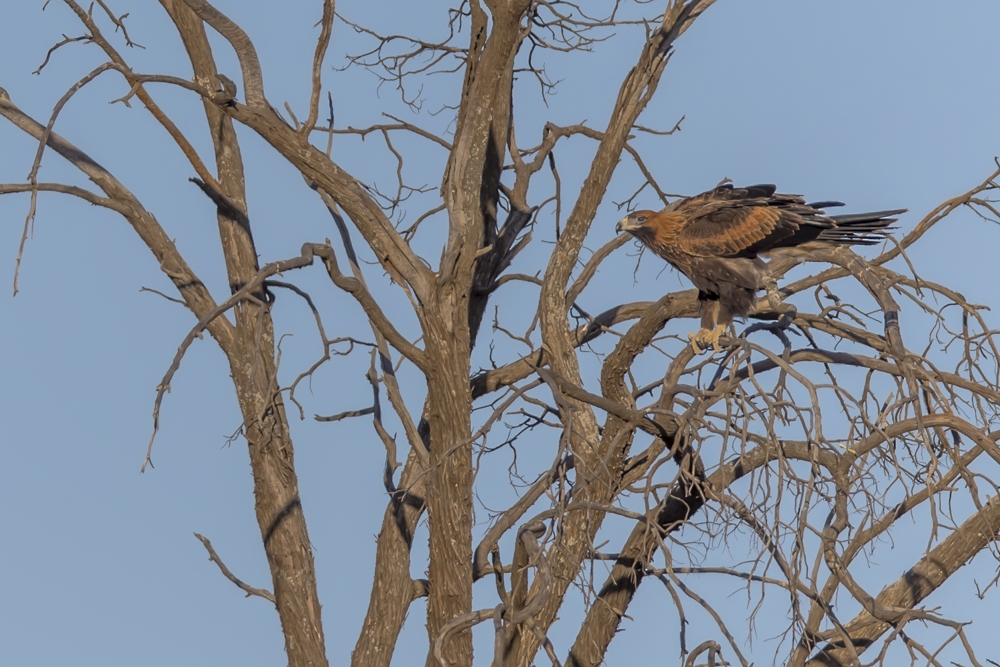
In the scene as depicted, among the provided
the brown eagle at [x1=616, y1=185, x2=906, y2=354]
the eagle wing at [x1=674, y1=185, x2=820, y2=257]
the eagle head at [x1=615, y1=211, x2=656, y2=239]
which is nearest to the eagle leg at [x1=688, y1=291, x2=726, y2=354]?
the brown eagle at [x1=616, y1=185, x2=906, y2=354]

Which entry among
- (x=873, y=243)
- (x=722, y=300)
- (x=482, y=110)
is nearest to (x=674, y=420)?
(x=722, y=300)

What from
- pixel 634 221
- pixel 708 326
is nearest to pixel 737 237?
pixel 708 326

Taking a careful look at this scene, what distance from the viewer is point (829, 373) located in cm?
605

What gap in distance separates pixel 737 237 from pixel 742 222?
110mm

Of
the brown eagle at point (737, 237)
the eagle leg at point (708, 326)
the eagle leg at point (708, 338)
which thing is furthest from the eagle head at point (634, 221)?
the eagle leg at point (708, 338)

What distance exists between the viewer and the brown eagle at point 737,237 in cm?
607

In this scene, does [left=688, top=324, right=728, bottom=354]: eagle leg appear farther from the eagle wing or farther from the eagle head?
the eagle head

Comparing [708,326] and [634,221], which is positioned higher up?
[634,221]

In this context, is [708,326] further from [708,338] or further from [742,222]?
[742,222]

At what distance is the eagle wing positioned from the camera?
6152 mm

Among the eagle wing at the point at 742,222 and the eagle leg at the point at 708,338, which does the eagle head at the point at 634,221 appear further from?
the eagle leg at the point at 708,338

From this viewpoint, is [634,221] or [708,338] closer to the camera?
[708,338]

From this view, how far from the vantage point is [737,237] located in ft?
20.4

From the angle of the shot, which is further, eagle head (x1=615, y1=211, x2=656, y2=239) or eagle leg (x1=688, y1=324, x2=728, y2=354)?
eagle head (x1=615, y1=211, x2=656, y2=239)
